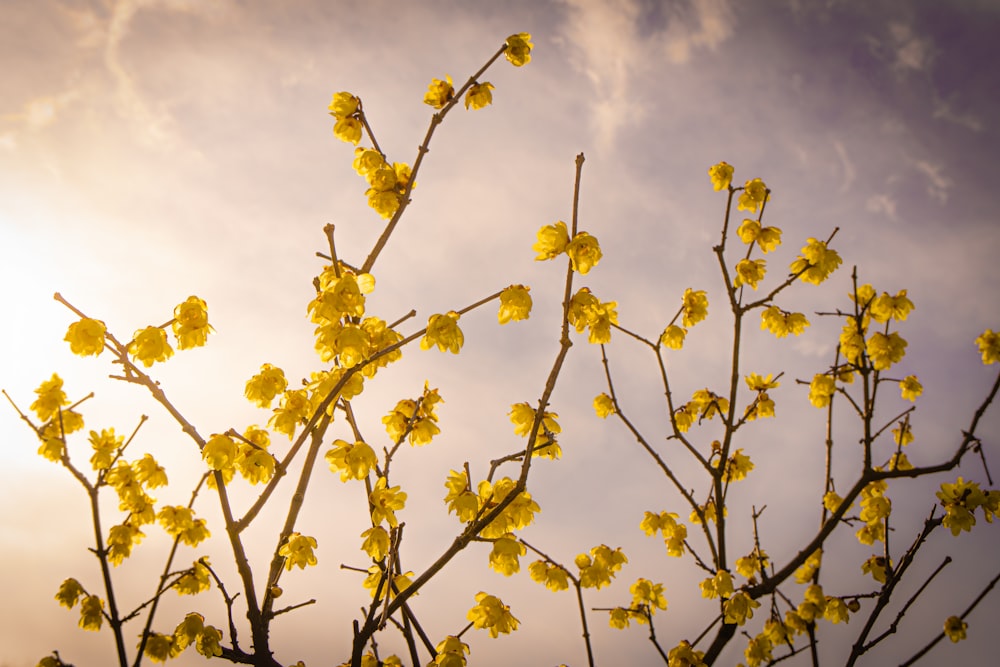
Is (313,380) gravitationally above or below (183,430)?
above

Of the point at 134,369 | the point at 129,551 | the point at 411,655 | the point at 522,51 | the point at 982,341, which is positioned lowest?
the point at 411,655

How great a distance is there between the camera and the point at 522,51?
11.2 ft

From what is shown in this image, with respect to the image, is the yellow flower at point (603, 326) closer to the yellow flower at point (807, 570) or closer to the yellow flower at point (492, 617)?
the yellow flower at point (492, 617)

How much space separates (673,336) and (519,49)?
2.51 metres

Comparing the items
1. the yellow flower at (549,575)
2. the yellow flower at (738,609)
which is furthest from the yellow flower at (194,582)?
the yellow flower at (738,609)

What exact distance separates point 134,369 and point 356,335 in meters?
1.08

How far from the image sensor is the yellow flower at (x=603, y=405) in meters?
5.02

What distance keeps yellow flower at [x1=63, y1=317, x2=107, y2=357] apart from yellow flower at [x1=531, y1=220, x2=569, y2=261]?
7.12 ft

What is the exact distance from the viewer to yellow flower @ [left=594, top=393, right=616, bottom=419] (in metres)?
5.02

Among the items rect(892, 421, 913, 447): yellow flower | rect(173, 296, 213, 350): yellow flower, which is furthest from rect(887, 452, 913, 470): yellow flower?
rect(173, 296, 213, 350): yellow flower

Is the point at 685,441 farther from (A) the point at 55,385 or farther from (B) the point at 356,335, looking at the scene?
(A) the point at 55,385

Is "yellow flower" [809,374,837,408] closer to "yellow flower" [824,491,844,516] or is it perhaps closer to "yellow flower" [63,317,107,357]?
"yellow flower" [824,491,844,516]

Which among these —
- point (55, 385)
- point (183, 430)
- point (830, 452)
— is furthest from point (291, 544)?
point (830, 452)

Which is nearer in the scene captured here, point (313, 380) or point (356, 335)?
point (356, 335)
